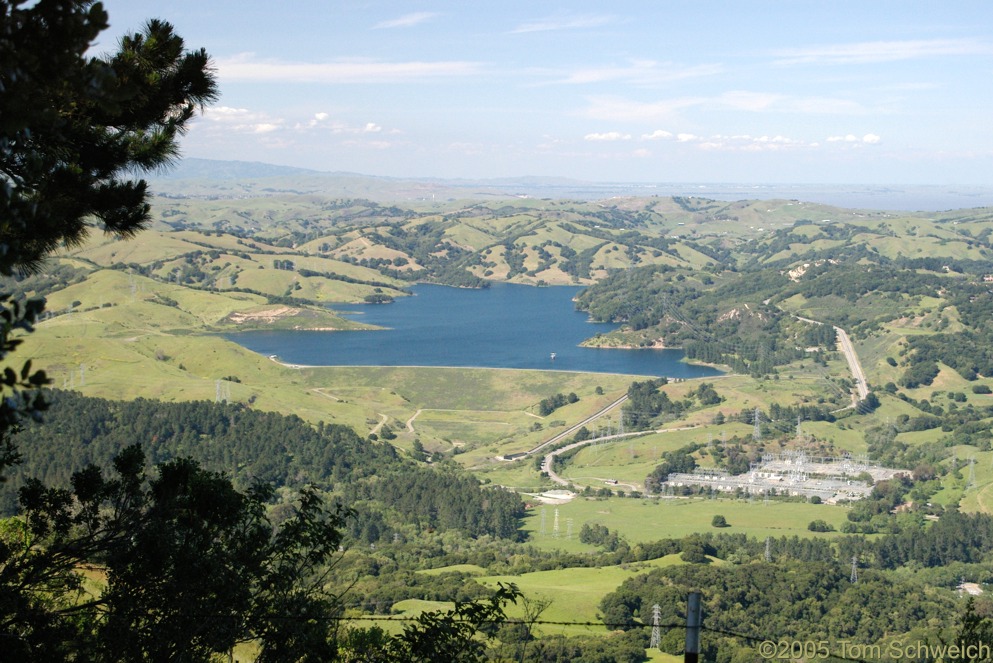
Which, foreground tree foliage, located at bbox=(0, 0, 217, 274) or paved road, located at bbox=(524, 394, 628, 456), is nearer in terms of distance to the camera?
foreground tree foliage, located at bbox=(0, 0, 217, 274)

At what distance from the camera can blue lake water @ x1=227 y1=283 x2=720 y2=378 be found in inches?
4385

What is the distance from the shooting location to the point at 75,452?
189 ft

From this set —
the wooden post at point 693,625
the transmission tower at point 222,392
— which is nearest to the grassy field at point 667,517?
the transmission tower at point 222,392

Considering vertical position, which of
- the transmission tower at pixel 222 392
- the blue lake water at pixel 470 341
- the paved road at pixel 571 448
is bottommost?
the paved road at pixel 571 448

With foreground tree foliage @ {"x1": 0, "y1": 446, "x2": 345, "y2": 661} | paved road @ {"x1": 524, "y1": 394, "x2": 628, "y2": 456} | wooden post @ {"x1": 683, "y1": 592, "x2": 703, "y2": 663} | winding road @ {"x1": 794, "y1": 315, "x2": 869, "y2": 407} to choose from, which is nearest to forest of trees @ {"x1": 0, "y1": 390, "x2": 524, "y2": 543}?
paved road @ {"x1": 524, "y1": 394, "x2": 628, "y2": 456}

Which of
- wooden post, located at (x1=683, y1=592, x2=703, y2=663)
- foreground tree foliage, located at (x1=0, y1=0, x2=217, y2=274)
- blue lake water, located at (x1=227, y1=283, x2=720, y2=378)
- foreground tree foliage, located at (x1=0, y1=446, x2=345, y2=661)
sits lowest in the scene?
blue lake water, located at (x1=227, y1=283, x2=720, y2=378)

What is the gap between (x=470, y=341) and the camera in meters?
125

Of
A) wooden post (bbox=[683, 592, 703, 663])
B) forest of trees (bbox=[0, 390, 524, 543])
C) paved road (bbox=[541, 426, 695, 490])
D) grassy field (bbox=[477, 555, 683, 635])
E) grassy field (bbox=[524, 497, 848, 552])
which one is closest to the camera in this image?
wooden post (bbox=[683, 592, 703, 663])

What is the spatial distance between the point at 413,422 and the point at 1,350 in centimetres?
7918

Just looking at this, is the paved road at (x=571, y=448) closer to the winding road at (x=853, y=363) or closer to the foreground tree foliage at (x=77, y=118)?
the winding road at (x=853, y=363)

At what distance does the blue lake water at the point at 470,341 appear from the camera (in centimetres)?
11138

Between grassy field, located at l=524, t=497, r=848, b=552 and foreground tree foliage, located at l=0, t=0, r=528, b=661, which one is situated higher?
foreground tree foliage, located at l=0, t=0, r=528, b=661

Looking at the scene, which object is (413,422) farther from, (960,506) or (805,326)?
(805,326)

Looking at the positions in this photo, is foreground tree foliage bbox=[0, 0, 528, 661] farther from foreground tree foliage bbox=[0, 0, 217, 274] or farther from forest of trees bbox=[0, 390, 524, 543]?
forest of trees bbox=[0, 390, 524, 543]
